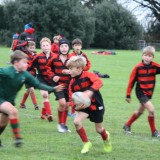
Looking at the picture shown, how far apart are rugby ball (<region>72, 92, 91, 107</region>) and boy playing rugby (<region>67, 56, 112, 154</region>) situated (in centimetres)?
11

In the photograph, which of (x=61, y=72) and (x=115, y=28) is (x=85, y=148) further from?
(x=115, y=28)

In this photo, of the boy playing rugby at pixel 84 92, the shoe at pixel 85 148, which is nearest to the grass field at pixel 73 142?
the shoe at pixel 85 148

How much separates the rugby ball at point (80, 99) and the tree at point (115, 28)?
186 ft

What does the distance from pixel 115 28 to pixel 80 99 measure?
5854 cm

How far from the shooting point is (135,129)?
9.34m

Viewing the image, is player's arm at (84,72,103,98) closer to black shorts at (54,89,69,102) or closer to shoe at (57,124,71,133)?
shoe at (57,124,71,133)

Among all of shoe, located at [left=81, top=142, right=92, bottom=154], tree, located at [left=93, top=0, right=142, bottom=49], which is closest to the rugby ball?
shoe, located at [left=81, top=142, right=92, bottom=154]

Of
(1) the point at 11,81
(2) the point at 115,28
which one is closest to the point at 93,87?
(1) the point at 11,81

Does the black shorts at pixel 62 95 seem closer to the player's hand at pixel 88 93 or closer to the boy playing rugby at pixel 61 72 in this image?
the boy playing rugby at pixel 61 72

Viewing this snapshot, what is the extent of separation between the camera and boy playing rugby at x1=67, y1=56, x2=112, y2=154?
6.86 metres

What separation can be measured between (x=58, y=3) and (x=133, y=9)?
15226mm

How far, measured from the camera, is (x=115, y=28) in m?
64.4

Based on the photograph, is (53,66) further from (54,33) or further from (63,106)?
(54,33)

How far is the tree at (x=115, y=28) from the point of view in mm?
63719
